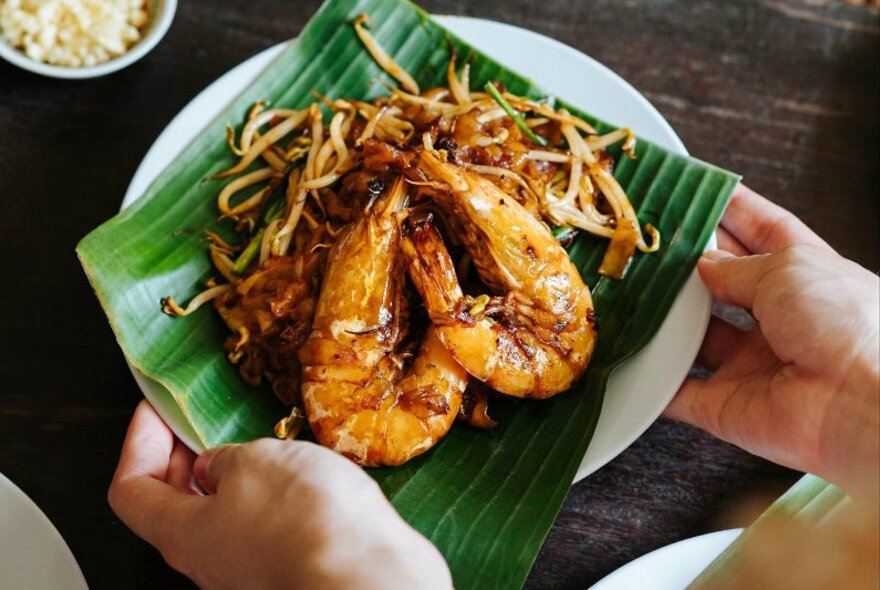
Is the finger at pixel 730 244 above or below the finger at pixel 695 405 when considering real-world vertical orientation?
above

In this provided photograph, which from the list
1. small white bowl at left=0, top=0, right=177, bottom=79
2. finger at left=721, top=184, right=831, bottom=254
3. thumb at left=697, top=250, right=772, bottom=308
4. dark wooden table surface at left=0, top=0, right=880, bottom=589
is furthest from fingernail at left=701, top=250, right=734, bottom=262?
small white bowl at left=0, top=0, right=177, bottom=79

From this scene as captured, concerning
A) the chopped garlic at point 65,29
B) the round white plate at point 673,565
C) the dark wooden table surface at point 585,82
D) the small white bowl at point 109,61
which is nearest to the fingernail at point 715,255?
the dark wooden table surface at point 585,82

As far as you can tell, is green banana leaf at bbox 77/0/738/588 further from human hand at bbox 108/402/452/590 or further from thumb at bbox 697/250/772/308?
human hand at bbox 108/402/452/590

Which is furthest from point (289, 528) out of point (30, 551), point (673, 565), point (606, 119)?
point (606, 119)

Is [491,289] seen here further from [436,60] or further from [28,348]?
[28,348]

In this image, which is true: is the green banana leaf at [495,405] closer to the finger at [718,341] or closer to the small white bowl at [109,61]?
the finger at [718,341]

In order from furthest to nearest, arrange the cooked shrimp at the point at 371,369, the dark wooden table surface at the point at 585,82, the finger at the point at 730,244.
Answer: the finger at the point at 730,244, the dark wooden table surface at the point at 585,82, the cooked shrimp at the point at 371,369

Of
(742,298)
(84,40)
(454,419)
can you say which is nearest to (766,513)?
(742,298)
